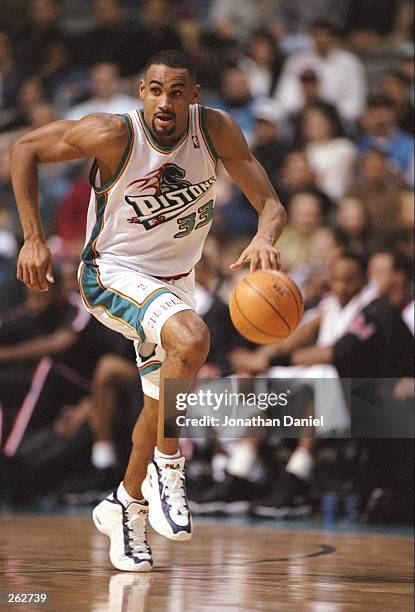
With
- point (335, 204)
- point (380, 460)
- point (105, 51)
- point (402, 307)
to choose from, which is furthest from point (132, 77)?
point (380, 460)

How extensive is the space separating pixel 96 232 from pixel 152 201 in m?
0.31

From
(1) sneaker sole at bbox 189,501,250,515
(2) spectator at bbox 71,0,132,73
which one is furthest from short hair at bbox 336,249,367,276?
(2) spectator at bbox 71,0,132,73

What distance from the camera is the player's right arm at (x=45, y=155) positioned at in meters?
4.91

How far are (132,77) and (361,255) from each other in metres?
3.95

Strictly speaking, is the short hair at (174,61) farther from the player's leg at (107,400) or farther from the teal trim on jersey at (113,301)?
the player's leg at (107,400)

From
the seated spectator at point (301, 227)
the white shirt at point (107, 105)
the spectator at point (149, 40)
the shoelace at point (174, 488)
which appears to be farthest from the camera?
the spectator at point (149, 40)

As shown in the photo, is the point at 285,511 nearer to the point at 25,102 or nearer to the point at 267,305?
the point at 267,305

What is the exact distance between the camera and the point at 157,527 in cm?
484

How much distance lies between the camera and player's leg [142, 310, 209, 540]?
186 inches

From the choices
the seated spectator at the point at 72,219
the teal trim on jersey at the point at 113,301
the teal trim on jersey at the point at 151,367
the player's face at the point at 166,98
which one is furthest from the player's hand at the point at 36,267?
the seated spectator at the point at 72,219

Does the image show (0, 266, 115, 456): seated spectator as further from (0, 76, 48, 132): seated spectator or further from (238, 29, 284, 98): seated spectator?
(238, 29, 284, 98): seated spectator

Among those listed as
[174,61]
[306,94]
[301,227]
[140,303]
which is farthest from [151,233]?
[306,94]

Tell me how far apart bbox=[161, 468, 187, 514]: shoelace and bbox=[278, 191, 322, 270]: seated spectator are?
4469 millimetres

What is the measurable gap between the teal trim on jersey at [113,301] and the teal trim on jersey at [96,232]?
0.15 feet
